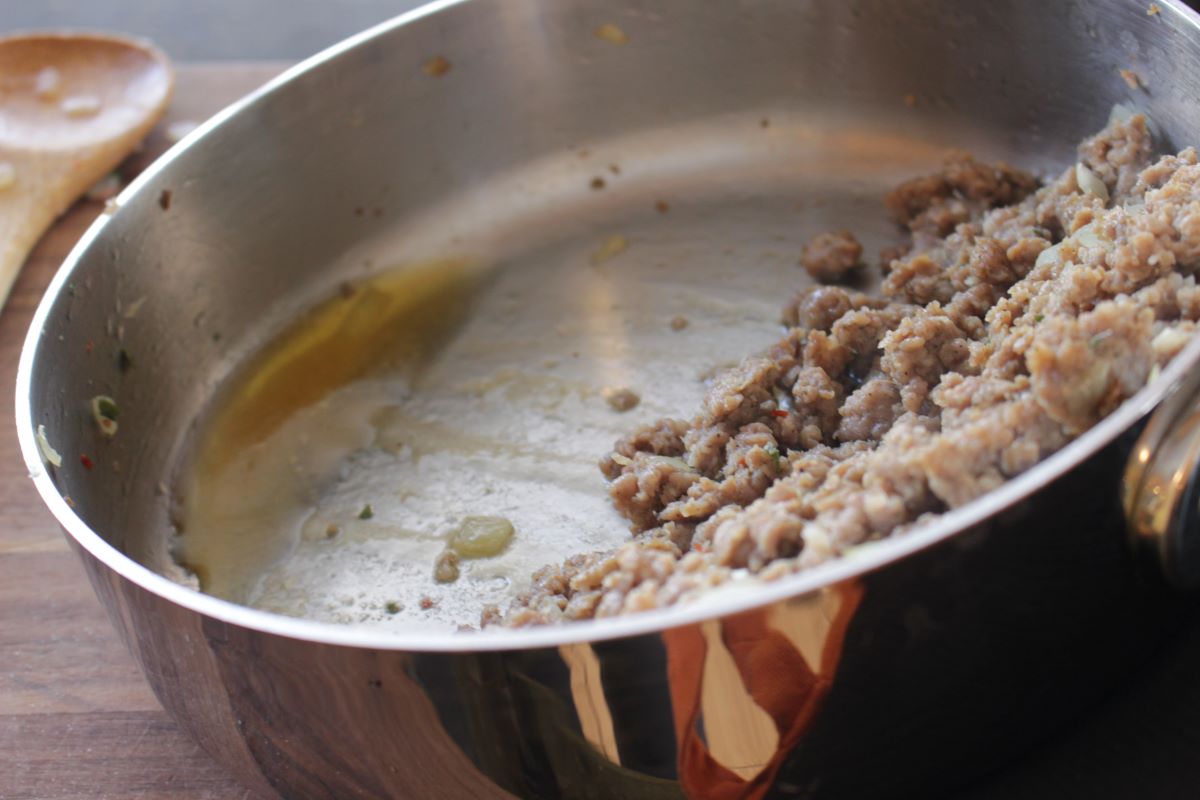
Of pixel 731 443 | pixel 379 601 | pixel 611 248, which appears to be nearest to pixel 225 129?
pixel 611 248

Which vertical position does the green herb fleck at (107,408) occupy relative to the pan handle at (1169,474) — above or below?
below

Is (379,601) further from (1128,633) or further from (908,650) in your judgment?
(1128,633)

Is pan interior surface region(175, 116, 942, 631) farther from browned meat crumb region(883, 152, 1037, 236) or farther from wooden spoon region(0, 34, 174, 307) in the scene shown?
wooden spoon region(0, 34, 174, 307)

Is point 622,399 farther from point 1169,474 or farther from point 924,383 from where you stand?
point 1169,474

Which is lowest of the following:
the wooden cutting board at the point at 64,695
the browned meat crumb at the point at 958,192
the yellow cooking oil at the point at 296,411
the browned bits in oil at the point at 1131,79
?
the wooden cutting board at the point at 64,695

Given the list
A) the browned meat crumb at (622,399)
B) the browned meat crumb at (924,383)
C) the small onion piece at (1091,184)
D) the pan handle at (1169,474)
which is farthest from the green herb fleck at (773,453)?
the small onion piece at (1091,184)

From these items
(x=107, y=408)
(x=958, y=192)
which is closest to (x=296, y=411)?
(x=107, y=408)

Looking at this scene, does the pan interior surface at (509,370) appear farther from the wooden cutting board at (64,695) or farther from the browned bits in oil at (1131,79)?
the browned bits in oil at (1131,79)

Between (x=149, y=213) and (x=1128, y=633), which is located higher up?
(x=1128, y=633)
